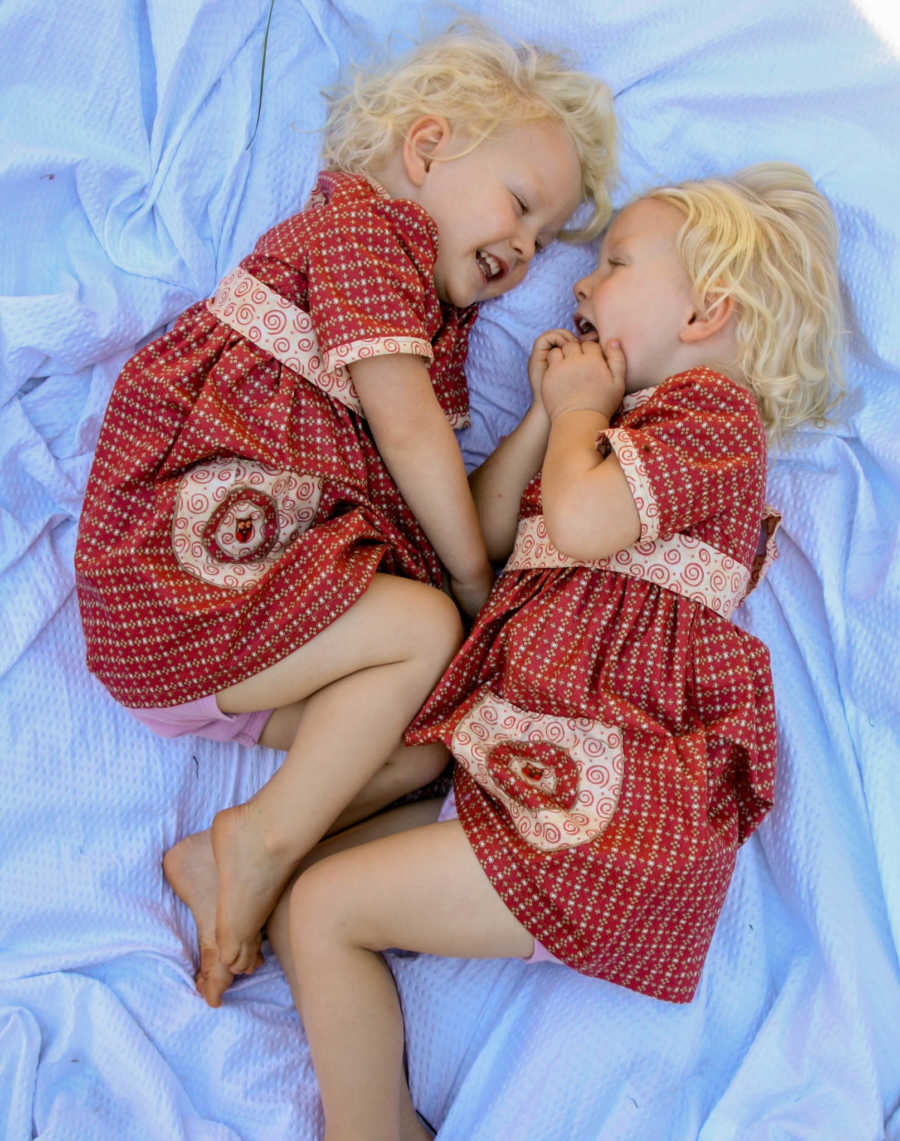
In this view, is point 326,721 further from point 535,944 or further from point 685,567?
point 685,567

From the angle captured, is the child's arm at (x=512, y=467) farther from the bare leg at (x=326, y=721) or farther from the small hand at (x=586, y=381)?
the bare leg at (x=326, y=721)

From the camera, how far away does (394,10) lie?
137 centimetres

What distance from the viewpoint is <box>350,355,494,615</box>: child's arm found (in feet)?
3.81

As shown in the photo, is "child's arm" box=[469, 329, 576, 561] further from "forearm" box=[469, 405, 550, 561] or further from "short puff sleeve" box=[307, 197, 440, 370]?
"short puff sleeve" box=[307, 197, 440, 370]

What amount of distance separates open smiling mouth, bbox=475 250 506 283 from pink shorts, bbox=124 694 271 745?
0.60 m

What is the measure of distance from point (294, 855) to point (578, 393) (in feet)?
A: 2.05

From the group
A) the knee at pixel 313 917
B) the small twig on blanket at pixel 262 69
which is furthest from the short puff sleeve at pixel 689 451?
the small twig on blanket at pixel 262 69

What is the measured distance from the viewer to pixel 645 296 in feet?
4.05

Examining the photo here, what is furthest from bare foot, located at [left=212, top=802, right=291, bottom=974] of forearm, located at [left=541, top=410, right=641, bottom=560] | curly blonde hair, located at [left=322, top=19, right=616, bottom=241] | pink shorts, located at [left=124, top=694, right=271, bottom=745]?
curly blonde hair, located at [left=322, top=19, right=616, bottom=241]

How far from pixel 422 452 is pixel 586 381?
0.71 feet

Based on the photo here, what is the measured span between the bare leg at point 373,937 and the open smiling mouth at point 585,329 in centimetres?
61

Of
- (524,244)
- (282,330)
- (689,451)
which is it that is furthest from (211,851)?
(524,244)

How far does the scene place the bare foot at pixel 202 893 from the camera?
3.98 ft

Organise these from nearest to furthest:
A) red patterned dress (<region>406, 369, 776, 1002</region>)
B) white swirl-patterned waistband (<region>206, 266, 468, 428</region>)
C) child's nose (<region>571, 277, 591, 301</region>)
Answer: red patterned dress (<region>406, 369, 776, 1002</region>) < white swirl-patterned waistband (<region>206, 266, 468, 428</region>) < child's nose (<region>571, 277, 591, 301</region>)
